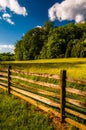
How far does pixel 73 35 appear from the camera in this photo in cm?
8425

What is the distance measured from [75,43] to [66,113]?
6885 centimetres

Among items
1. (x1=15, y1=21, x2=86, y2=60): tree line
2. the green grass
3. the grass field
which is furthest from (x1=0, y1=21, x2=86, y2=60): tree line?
the green grass

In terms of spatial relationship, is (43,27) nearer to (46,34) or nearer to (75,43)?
(46,34)

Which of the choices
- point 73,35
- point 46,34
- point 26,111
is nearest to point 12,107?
point 26,111

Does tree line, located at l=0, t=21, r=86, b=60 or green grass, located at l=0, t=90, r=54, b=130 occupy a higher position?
tree line, located at l=0, t=21, r=86, b=60

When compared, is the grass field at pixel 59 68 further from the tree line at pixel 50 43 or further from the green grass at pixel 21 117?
the tree line at pixel 50 43

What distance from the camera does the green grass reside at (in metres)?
8.34

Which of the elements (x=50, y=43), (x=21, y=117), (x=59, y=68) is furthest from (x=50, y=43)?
(x=21, y=117)

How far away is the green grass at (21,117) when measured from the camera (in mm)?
8344

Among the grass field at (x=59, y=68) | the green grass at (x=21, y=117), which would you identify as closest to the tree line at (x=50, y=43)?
the grass field at (x=59, y=68)

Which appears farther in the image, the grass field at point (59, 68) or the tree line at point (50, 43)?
the tree line at point (50, 43)

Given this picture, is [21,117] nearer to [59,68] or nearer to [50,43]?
[59,68]

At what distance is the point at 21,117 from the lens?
9.26 metres

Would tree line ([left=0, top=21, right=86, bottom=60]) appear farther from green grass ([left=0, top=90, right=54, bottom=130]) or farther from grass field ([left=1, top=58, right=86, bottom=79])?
green grass ([left=0, top=90, right=54, bottom=130])
